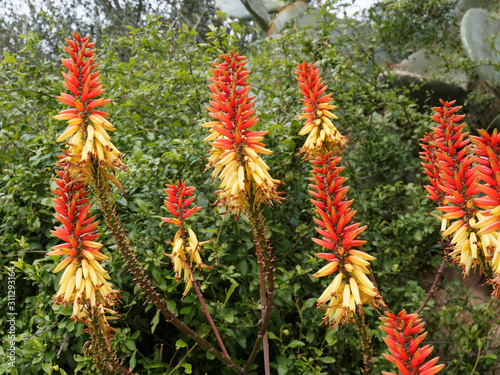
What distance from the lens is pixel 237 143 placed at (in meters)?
1.62

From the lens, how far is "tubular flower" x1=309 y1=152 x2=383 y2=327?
4.56ft

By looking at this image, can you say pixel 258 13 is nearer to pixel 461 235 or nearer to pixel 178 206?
pixel 178 206

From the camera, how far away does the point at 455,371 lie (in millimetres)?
2977

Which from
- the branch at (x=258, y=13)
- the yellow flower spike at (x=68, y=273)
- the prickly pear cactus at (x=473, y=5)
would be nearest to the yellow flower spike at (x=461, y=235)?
the yellow flower spike at (x=68, y=273)

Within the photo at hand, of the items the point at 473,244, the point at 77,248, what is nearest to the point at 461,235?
the point at 473,244

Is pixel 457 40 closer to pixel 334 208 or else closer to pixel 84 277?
pixel 334 208

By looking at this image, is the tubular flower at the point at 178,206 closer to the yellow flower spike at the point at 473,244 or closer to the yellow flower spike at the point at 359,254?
the yellow flower spike at the point at 359,254

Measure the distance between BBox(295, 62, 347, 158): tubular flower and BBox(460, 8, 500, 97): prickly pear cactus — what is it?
3.34m

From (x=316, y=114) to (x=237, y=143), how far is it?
64 centimetres

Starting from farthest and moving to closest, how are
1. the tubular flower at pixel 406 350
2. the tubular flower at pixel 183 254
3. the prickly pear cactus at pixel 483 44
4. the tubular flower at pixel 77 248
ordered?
the prickly pear cactus at pixel 483 44
the tubular flower at pixel 183 254
the tubular flower at pixel 77 248
the tubular flower at pixel 406 350

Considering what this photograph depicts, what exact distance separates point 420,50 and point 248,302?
557 cm

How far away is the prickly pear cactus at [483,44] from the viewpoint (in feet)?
14.9

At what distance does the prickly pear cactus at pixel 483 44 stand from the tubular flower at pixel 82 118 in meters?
4.40

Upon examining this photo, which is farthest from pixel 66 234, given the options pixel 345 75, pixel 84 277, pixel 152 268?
pixel 345 75
